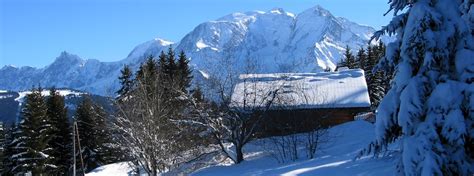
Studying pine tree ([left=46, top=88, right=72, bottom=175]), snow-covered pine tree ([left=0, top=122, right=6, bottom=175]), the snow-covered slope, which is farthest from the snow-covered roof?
snow-covered pine tree ([left=0, top=122, right=6, bottom=175])

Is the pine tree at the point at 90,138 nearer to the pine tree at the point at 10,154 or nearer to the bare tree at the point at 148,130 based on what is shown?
the pine tree at the point at 10,154

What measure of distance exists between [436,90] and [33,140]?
37573 mm

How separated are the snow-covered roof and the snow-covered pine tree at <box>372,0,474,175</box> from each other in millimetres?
19327

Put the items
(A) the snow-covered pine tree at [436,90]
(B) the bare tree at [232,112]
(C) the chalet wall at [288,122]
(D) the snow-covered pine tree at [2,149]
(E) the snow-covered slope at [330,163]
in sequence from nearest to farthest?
Result: (A) the snow-covered pine tree at [436,90], (E) the snow-covered slope at [330,163], (B) the bare tree at [232,112], (C) the chalet wall at [288,122], (D) the snow-covered pine tree at [2,149]

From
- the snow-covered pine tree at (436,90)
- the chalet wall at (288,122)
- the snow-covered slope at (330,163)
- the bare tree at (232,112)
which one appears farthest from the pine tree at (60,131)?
the snow-covered pine tree at (436,90)

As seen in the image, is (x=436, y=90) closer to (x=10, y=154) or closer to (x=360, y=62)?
(x=10, y=154)

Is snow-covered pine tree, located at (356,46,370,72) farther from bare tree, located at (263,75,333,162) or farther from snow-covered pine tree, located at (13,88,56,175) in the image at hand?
bare tree, located at (263,75,333,162)

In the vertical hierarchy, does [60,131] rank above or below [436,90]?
above

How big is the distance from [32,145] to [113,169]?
613 centimetres

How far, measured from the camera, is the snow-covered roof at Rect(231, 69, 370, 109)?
96.3ft

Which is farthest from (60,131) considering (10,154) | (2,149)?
(2,149)

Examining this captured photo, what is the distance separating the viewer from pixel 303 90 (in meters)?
36.5

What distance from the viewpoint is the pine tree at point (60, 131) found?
151ft

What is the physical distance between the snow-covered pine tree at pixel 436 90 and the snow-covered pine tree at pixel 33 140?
3666 centimetres
